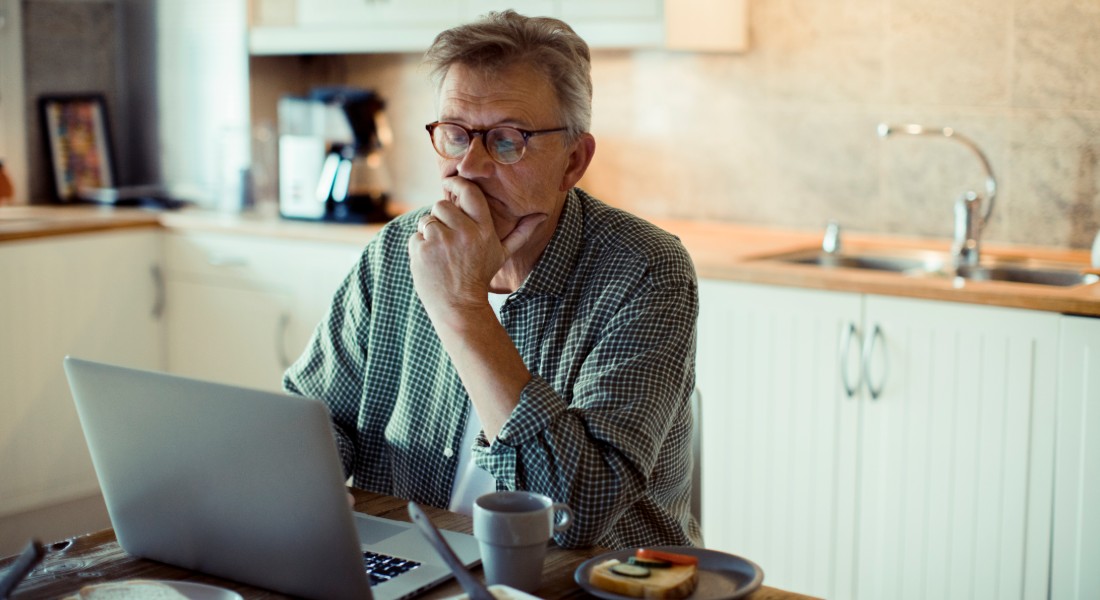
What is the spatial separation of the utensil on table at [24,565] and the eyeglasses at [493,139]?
0.75 meters

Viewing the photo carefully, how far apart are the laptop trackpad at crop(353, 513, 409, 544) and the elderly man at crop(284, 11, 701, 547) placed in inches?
4.7

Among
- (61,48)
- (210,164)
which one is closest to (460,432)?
(210,164)

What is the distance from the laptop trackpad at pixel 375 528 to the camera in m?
1.33

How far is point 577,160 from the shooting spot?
169cm

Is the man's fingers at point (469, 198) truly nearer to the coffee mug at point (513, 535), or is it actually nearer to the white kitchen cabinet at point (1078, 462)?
the coffee mug at point (513, 535)

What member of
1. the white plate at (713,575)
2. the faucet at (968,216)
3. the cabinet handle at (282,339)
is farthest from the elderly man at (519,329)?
the cabinet handle at (282,339)

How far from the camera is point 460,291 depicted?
1.49m

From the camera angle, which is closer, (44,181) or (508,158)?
(508,158)

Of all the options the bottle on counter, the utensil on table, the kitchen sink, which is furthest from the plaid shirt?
the bottle on counter

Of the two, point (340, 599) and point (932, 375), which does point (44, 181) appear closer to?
point (932, 375)

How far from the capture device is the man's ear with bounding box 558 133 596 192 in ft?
5.50

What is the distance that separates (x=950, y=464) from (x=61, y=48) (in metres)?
3.09

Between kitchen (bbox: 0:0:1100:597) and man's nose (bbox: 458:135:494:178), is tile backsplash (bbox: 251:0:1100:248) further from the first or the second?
man's nose (bbox: 458:135:494:178)

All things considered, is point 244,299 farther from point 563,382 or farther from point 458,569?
point 458,569
